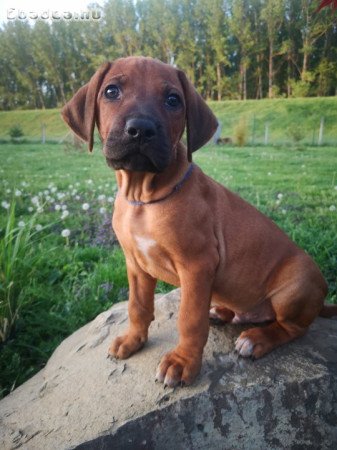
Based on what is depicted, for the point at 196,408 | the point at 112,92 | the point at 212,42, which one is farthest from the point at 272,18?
the point at 196,408

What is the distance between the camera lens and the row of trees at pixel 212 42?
13.3 feet

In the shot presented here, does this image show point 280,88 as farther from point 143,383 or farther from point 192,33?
point 143,383

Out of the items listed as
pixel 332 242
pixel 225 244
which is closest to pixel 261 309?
pixel 225 244

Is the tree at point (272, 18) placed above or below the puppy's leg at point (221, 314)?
above

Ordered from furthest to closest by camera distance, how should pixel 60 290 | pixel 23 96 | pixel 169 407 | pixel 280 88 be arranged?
pixel 23 96 < pixel 280 88 < pixel 60 290 < pixel 169 407

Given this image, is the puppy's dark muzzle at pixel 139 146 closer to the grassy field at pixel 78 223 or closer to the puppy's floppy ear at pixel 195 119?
the puppy's floppy ear at pixel 195 119

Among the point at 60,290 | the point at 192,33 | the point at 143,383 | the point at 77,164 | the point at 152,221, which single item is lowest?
the point at 60,290

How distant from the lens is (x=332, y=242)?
13.8 ft

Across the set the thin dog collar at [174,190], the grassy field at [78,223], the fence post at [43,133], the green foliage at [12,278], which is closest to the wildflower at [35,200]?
the grassy field at [78,223]

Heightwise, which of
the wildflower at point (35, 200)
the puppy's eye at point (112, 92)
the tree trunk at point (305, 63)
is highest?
the tree trunk at point (305, 63)

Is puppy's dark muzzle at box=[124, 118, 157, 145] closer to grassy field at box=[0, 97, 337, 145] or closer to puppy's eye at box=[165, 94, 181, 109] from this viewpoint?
puppy's eye at box=[165, 94, 181, 109]

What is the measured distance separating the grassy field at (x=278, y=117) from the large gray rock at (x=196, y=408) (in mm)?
2619

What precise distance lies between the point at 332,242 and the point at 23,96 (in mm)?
3767

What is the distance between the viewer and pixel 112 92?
7.08ft
